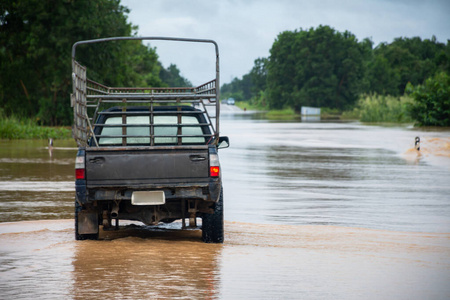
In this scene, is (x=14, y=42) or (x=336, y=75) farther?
(x=336, y=75)

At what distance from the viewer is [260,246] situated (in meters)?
9.12

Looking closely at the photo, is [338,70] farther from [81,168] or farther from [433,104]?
[81,168]

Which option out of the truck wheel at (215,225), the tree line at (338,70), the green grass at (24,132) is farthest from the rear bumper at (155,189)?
the tree line at (338,70)

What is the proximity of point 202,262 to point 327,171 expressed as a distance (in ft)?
40.8

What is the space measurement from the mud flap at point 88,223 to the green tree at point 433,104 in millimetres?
44965

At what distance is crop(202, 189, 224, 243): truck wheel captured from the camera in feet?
29.3

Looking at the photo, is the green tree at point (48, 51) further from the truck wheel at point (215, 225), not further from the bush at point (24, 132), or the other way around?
the truck wheel at point (215, 225)

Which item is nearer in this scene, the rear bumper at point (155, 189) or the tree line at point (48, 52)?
the rear bumper at point (155, 189)

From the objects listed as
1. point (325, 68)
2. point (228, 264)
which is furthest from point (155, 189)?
point (325, 68)

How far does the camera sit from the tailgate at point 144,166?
8.28m

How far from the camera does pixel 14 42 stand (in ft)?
148

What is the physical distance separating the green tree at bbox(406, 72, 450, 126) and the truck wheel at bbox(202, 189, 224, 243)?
4441cm

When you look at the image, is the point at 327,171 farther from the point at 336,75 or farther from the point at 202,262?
the point at 336,75

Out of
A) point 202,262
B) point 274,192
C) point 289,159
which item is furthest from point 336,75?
point 202,262
